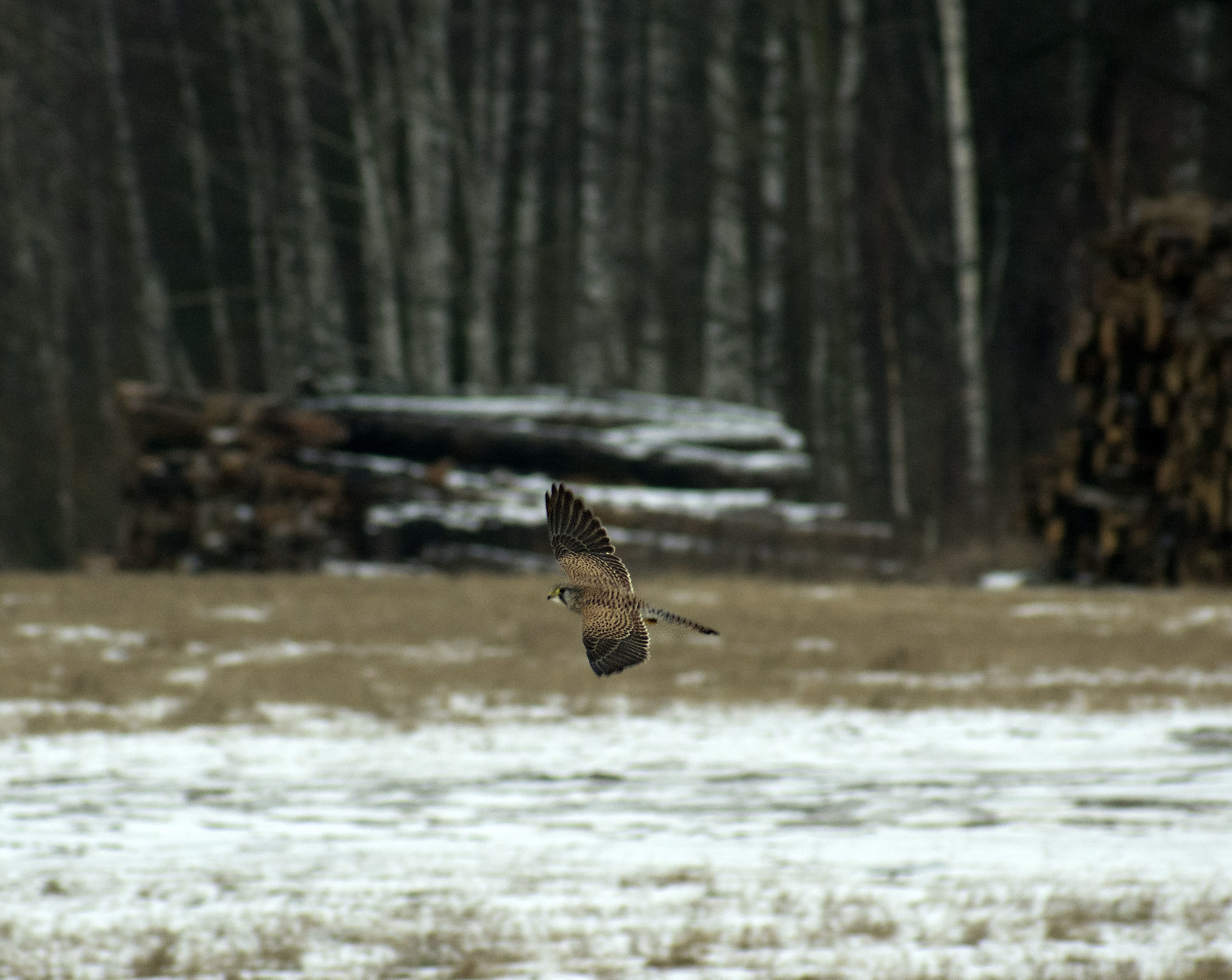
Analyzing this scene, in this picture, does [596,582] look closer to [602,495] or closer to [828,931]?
[828,931]

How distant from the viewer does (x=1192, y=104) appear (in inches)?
854

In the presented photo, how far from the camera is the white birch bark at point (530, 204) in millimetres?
23188

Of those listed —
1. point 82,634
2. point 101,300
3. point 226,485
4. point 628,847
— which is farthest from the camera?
point 101,300

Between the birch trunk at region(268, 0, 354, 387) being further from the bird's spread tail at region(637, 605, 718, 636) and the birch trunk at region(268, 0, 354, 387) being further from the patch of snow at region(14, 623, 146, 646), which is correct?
the bird's spread tail at region(637, 605, 718, 636)

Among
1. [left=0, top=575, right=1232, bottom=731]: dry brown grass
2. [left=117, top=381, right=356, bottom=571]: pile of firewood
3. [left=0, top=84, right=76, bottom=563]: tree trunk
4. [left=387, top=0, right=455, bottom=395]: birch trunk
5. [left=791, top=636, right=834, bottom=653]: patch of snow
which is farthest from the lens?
[left=0, top=84, right=76, bottom=563]: tree trunk

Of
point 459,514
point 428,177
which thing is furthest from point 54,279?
point 459,514

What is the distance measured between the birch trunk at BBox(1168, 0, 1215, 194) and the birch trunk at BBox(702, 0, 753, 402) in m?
4.68

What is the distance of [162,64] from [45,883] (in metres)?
23.5

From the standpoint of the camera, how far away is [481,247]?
2166cm

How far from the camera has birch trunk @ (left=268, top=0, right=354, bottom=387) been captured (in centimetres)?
2225

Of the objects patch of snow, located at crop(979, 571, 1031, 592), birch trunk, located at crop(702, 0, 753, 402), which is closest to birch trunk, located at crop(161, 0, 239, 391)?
birch trunk, located at crop(702, 0, 753, 402)

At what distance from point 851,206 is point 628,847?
1856cm

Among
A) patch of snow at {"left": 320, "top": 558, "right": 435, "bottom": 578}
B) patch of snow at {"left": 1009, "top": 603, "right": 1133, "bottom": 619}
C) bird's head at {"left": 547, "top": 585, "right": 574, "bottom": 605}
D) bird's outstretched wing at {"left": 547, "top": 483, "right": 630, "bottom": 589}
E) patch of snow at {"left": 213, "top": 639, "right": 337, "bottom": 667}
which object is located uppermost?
bird's outstretched wing at {"left": 547, "top": 483, "right": 630, "bottom": 589}

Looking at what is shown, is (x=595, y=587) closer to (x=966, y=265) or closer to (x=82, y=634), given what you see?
(x=82, y=634)
